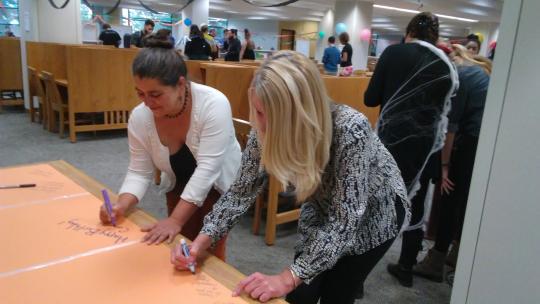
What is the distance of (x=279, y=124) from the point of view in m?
0.85

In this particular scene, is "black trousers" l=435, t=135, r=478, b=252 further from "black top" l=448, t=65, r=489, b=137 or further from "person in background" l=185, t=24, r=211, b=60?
"person in background" l=185, t=24, r=211, b=60

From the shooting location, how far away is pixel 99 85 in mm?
4785

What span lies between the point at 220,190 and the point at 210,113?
0.29 metres

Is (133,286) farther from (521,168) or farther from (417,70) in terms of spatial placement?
(417,70)

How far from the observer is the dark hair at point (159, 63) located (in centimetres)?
118

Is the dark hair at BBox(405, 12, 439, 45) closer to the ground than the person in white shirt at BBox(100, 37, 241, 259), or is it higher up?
higher up

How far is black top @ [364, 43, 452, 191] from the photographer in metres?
1.83

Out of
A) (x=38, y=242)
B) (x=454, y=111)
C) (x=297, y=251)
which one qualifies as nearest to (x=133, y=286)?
(x=38, y=242)

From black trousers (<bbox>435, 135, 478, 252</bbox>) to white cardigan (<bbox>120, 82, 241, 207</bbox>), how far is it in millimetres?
1258

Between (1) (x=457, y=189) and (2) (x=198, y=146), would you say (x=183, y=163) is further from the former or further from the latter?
(1) (x=457, y=189)

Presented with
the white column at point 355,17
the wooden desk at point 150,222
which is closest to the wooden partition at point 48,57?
the wooden desk at point 150,222

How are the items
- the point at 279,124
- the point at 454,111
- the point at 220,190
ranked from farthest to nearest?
the point at 454,111
the point at 220,190
the point at 279,124

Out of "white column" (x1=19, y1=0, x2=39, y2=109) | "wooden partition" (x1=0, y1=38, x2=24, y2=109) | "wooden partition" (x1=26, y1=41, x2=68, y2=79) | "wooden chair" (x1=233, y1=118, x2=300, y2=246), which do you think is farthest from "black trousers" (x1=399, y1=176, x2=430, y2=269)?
"wooden partition" (x1=0, y1=38, x2=24, y2=109)
